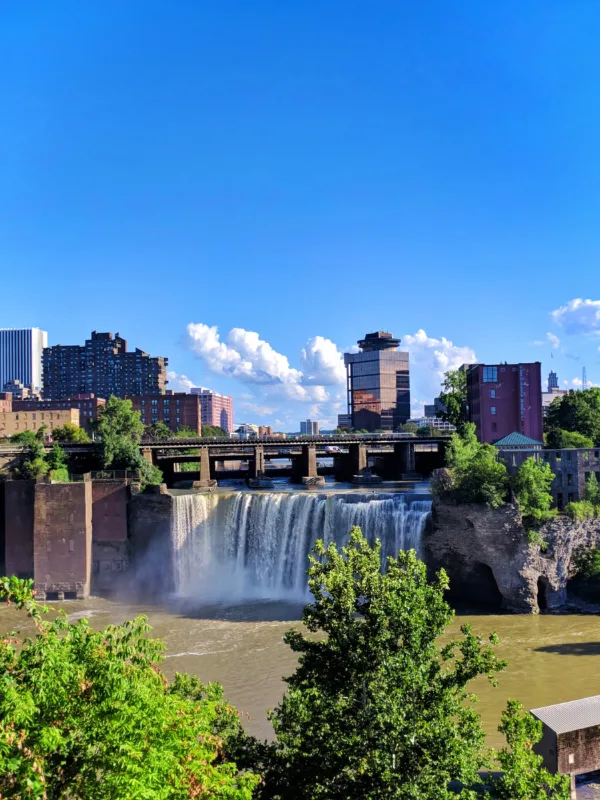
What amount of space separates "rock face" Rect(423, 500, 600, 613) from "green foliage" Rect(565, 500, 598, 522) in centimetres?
35

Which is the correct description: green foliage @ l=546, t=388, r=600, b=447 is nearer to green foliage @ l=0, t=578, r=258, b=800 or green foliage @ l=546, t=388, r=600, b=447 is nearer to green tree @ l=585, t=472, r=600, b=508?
green tree @ l=585, t=472, r=600, b=508

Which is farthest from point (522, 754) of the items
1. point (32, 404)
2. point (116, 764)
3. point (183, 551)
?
point (32, 404)

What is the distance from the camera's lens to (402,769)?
11594 millimetres

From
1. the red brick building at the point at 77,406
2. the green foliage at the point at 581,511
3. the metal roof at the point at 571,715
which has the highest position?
the red brick building at the point at 77,406

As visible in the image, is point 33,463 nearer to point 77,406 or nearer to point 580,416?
point 580,416

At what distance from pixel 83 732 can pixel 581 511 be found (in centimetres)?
3419

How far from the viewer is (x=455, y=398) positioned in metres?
68.9

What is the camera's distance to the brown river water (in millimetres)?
25234

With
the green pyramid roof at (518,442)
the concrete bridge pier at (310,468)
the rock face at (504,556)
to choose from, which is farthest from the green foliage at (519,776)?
the concrete bridge pier at (310,468)

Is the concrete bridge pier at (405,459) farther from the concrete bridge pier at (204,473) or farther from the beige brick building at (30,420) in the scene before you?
the beige brick building at (30,420)

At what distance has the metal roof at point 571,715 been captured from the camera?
17391mm

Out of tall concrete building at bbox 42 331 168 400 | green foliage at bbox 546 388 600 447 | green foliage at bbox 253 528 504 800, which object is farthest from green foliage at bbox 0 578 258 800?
tall concrete building at bbox 42 331 168 400

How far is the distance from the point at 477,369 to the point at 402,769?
5257cm

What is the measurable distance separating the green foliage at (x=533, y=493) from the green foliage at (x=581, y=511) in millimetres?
880
